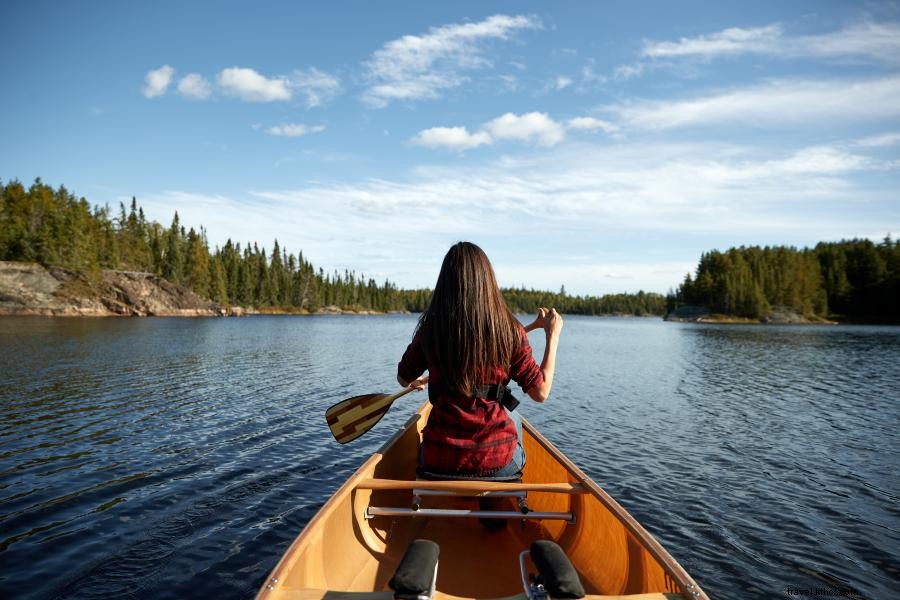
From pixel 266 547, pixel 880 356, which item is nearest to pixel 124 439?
pixel 266 547

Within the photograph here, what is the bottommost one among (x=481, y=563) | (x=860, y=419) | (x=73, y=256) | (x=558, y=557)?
(x=860, y=419)

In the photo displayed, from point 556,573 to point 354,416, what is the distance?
4193 millimetres

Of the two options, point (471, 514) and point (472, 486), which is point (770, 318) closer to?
point (471, 514)

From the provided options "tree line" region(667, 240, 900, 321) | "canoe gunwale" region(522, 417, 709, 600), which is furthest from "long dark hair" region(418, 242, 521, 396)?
"tree line" region(667, 240, 900, 321)

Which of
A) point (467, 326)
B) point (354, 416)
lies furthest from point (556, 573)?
point (354, 416)

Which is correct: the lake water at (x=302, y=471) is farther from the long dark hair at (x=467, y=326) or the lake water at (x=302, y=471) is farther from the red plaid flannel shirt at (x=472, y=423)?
the long dark hair at (x=467, y=326)

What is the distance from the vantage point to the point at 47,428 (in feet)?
36.4

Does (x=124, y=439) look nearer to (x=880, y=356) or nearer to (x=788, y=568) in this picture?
(x=788, y=568)

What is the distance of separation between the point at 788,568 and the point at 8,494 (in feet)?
34.8

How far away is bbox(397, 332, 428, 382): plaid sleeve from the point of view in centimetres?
405

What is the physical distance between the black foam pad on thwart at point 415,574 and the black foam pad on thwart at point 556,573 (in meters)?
0.55

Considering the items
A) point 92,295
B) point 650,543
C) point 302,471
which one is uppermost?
point 92,295

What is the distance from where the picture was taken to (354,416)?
632 centimetres

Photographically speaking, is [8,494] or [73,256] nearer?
[8,494]
